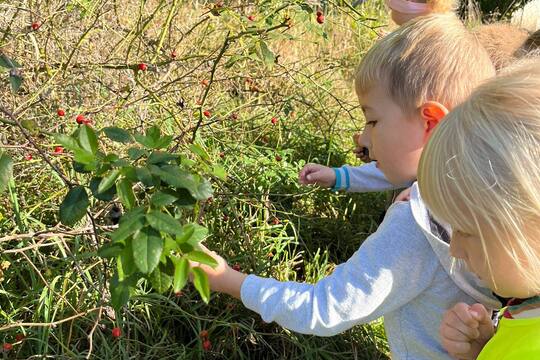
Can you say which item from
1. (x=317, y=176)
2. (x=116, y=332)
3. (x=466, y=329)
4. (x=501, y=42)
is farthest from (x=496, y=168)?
(x=501, y=42)

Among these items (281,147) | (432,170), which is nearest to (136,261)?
(432,170)

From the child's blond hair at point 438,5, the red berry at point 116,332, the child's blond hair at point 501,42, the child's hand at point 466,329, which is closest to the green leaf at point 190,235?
the child's hand at point 466,329

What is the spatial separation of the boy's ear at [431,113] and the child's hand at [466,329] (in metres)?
0.41

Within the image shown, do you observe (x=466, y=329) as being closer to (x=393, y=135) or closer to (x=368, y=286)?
(x=368, y=286)

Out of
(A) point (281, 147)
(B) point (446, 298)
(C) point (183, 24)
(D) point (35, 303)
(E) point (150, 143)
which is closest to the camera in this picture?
(E) point (150, 143)

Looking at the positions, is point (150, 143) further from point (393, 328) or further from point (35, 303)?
point (35, 303)

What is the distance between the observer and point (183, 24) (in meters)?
3.82

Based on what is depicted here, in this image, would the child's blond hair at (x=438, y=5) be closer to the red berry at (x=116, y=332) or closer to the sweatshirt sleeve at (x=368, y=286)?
the sweatshirt sleeve at (x=368, y=286)

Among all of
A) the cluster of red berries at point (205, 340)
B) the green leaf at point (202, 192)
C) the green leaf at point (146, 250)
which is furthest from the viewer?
the cluster of red berries at point (205, 340)

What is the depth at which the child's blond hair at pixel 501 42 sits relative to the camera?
2.17 meters

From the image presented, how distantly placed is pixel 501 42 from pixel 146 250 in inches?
65.1

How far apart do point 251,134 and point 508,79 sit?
2.05 metres

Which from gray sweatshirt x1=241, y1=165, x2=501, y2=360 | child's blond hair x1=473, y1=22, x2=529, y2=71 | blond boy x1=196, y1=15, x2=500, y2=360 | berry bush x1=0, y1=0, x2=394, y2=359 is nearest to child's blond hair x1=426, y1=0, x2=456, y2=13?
child's blond hair x1=473, y1=22, x2=529, y2=71

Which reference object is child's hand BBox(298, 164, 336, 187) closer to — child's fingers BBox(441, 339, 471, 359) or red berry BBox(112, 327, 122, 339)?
red berry BBox(112, 327, 122, 339)
